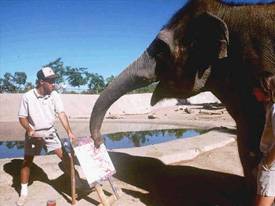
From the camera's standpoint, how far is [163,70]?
434 cm

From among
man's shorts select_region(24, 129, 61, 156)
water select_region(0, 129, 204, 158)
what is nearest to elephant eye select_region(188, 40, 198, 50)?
man's shorts select_region(24, 129, 61, 156)

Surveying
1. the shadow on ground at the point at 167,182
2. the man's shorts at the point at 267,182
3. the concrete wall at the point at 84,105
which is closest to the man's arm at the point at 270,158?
the man's shorts at the point at 267,182

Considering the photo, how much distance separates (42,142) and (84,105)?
32.1m

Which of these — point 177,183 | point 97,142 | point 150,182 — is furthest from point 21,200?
point 177,183

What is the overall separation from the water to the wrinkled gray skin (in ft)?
30.0

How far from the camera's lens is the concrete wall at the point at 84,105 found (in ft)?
99.8

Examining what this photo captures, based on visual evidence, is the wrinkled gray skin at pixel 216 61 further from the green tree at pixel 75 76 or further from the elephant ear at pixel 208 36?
the green tree at pixel 75 76

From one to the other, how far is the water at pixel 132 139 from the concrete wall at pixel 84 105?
7.29 metres

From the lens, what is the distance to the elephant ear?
3.84 meters

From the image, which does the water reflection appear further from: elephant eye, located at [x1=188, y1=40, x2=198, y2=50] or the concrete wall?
elephant eye, located at [x1=188, y1=40, x2=198, y2=50]

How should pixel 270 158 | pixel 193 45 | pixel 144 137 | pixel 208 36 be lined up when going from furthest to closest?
pixel 144 137, pixel 193 45, pixel 208 36, pixel 270 158

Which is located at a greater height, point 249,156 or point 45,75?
point 45,75

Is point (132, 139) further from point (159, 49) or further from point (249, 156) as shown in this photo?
point (249, 156)

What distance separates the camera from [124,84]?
170 inches
